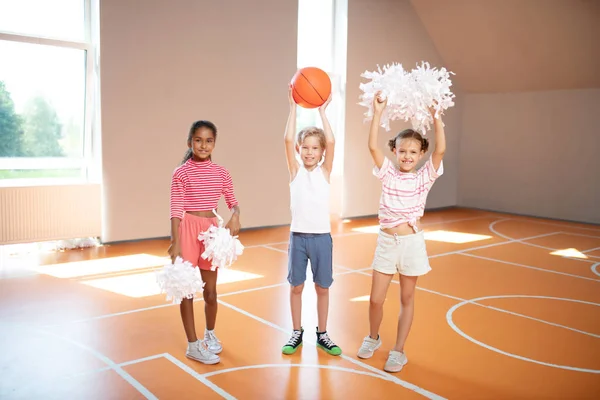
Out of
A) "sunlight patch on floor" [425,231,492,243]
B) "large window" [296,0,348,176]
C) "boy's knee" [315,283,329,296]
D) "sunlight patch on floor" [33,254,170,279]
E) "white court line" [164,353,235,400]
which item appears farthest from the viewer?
"large window" [296,0,348,176]

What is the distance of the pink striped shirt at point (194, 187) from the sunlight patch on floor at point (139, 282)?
66.1 inches

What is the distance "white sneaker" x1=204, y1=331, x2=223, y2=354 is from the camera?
338cm

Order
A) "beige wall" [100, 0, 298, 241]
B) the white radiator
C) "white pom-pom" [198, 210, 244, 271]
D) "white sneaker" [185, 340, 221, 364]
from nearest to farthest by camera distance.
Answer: "white pom-pom" [198, 210, 244, 271] < "white sneaker" [185, 340, 221, 364] < the white radiator < "beige wall" [100, 0, 298, 241]

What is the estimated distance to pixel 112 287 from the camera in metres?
4.77

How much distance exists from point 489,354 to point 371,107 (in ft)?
5.30

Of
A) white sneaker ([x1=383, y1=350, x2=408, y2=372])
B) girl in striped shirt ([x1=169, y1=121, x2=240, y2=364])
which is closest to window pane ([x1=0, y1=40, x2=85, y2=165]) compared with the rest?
girl in striped shirt ([x1=169, y1=121, x2=240, y2=364])

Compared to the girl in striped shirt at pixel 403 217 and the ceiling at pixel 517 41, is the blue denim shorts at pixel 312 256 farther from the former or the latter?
the ceiling at pixel 517 41

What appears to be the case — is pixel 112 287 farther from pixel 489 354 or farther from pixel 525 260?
pixel 525 260

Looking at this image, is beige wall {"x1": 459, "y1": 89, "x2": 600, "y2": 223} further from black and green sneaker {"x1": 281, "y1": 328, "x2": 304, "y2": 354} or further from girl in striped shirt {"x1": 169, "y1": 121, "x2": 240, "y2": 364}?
girl in striped shirt {"x1": 169, "y1": 121, "x2": 240, "y2": 364}

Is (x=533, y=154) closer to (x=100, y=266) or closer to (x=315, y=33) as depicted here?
(x=315, y=33)

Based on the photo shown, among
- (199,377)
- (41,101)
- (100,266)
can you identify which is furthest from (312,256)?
(41,101)

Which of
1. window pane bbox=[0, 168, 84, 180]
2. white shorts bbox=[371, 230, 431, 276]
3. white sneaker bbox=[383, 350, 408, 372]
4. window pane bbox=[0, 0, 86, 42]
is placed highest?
window pane bbox=[0, 0, 86, 42]

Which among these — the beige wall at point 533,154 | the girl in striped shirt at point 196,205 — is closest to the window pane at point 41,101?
the girl in striped shirt at point 196,205

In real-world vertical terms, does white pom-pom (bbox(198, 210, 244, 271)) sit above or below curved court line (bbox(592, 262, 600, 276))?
above
